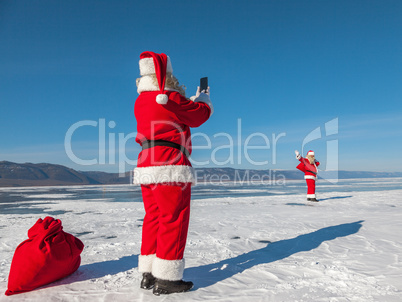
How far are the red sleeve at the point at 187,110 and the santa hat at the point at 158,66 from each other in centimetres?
9

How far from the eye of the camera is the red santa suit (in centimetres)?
210

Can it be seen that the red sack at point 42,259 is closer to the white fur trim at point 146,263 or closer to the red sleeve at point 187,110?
the white fur trim at point 146,263

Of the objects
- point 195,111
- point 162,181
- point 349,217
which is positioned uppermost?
point 195,111

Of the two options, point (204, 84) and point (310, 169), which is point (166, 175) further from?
point (310, 169)

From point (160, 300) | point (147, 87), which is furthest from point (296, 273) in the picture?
point (147, 87)

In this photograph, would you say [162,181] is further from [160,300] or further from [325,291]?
[325,291]

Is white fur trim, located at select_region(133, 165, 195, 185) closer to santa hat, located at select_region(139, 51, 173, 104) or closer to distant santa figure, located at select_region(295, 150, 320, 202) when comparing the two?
santa hat, located at select_region(139, 51, 173, 104)

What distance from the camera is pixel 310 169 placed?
10070mm

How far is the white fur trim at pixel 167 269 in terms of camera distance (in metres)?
2.08

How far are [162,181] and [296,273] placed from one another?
158cm

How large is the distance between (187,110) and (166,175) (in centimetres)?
54

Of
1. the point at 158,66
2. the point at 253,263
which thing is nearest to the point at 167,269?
the point at 253,263

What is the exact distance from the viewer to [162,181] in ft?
6.95

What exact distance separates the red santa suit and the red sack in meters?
0.65
